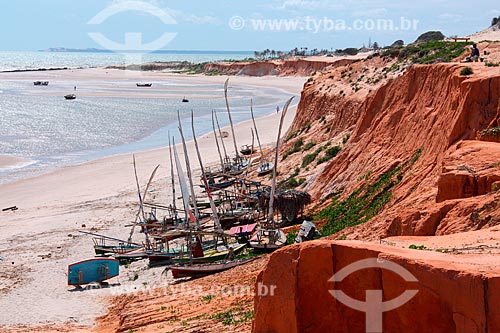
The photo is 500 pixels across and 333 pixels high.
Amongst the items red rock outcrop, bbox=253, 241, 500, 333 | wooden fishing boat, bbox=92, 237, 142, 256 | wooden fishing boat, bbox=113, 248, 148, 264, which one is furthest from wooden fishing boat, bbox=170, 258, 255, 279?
red rock outcrop, bbox=253, 241, 500, 333

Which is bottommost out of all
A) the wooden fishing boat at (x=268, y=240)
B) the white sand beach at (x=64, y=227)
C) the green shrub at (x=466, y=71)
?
the white sand beach at (x=64, y=227)

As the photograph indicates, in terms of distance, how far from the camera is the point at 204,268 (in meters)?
21.3

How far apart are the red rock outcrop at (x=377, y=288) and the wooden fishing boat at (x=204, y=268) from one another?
1024 cm

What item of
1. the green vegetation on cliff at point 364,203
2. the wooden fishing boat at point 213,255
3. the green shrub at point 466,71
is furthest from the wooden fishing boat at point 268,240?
the green shrub at point 466,71

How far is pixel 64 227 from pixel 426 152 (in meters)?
16.3

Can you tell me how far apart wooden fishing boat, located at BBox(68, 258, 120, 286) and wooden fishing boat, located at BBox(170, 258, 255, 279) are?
274 cm

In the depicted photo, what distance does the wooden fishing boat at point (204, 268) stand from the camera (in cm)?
2120

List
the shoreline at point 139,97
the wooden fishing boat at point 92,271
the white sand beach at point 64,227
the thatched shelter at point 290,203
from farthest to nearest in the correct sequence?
1. the shoreline at point 139,97
2. the thatched shelter at point 290,203
3. the wooden fishing boat at point 92,271
4. the white sand beach at point 64,227

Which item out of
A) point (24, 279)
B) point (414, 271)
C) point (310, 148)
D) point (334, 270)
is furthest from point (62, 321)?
point (310, 148)

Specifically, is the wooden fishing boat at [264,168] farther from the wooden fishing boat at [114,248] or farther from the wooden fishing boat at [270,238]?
the wooden fishing boat at [270,238]

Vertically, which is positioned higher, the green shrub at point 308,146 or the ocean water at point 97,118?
the green shrub at point 308,146

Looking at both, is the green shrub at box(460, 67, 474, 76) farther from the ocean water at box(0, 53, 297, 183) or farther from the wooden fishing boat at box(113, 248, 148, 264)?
the ocean water at box(0, 53, 297, 183)

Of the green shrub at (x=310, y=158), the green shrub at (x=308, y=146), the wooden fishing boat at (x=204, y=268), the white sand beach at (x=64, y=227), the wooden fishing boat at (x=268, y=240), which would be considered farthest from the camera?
the green shrub at (x=308, y=146)

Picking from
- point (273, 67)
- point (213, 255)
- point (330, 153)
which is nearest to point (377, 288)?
point (213, 255)
